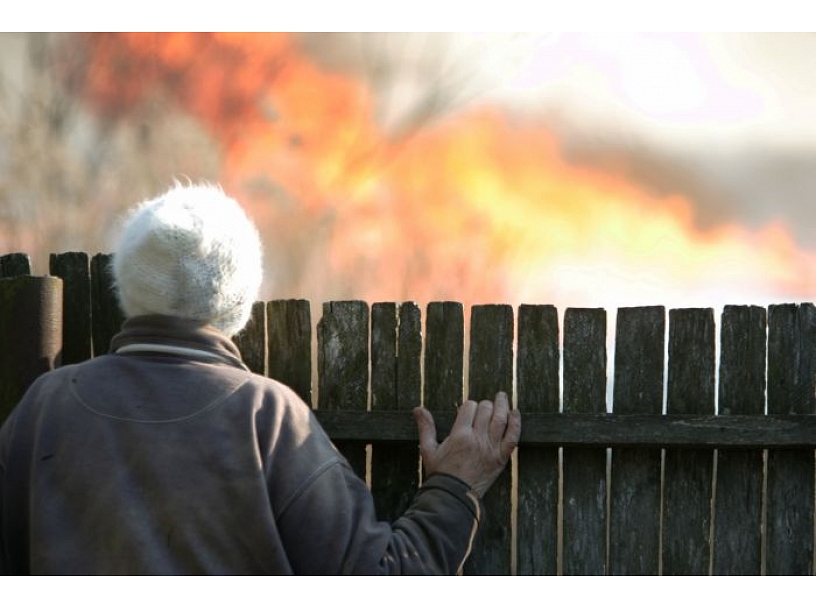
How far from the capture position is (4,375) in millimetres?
3979

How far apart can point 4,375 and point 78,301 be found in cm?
46

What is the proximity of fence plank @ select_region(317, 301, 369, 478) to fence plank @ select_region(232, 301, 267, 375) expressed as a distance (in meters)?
0.27

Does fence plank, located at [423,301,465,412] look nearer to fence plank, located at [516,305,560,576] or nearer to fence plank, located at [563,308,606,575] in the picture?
fence plank, located at [516,305,560,576]

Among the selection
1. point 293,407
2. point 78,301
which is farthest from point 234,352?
point 78,301

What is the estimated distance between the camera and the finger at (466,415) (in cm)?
382

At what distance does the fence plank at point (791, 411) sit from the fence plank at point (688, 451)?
277 millimetres

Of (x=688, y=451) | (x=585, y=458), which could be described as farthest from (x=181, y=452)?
(x=688, y=451)

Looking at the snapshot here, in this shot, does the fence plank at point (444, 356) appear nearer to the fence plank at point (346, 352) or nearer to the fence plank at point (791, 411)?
the fence plank at point (346, 352)

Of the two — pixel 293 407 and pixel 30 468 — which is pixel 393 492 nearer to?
pixel 293 407

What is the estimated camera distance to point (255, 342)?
410 cm

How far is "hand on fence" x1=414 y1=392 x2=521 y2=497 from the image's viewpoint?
12.1ft

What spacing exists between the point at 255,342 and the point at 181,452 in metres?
1.21

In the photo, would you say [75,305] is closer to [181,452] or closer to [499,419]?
[181,452]

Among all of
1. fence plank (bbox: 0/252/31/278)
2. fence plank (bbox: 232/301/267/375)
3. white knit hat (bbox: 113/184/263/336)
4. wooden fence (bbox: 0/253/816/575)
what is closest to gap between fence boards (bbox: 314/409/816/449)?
wooden fence (bbox: 0/253/816/575)
